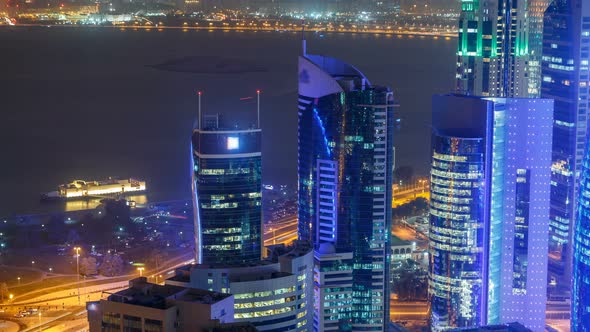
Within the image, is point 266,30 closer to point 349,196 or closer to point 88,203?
point 88,203

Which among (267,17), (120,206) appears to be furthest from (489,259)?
(267,17)

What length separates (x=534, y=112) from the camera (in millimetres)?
18438

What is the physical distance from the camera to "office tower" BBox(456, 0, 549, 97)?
942 inches

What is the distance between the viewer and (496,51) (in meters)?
24.0

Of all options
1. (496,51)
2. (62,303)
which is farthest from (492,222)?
(496,51)

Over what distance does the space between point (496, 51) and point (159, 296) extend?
534 inches

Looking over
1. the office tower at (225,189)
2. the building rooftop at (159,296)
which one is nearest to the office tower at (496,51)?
the office tower at (225,189)

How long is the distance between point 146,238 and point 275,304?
8759 mm

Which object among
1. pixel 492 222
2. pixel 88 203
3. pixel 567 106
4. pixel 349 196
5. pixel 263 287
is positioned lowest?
pixel 88 203

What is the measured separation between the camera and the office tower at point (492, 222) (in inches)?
717

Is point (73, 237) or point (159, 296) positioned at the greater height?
point (159, 296)

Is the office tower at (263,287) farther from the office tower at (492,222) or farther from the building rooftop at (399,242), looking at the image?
the building rooftop at (399,242)

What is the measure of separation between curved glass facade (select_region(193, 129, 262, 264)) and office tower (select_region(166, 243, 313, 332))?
58.4 inches

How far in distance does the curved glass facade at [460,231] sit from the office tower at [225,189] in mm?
Result: 2933
